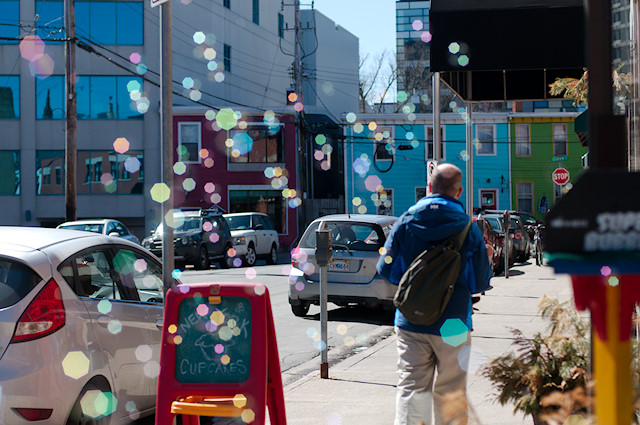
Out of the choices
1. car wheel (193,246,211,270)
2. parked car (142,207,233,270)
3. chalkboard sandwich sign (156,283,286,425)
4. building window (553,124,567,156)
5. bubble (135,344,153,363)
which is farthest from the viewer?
building window (553,124,567,156)

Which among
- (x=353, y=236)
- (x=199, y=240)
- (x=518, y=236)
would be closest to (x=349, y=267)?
(x=353, y=236)

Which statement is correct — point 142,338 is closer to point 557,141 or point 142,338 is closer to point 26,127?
point 26,127

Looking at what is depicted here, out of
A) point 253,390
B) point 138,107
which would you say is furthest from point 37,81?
point 253,390

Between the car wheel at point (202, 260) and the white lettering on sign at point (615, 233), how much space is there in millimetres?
21622

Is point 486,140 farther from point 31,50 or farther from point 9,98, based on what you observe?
point 9,98

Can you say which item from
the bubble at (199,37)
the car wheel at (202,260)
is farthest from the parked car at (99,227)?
the bubble at (199,37)

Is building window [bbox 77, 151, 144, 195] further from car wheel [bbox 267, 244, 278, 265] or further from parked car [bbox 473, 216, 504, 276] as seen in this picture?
parked car [bbox 473, 216, 504, 276]

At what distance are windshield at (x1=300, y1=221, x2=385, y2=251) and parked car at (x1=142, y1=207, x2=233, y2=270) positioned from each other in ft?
34.0

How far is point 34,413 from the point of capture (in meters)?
4.67

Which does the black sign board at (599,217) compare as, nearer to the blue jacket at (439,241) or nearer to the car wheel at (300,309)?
the blue jacket at (439,241)

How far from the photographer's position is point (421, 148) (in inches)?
1588

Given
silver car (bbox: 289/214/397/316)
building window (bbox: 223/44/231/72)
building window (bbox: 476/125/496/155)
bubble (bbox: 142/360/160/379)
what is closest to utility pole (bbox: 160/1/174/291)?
bubble (bbox: 142/360/160/379)

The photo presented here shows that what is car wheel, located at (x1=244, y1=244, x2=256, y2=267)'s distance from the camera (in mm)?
25797

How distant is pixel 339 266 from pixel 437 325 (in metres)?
7.45
